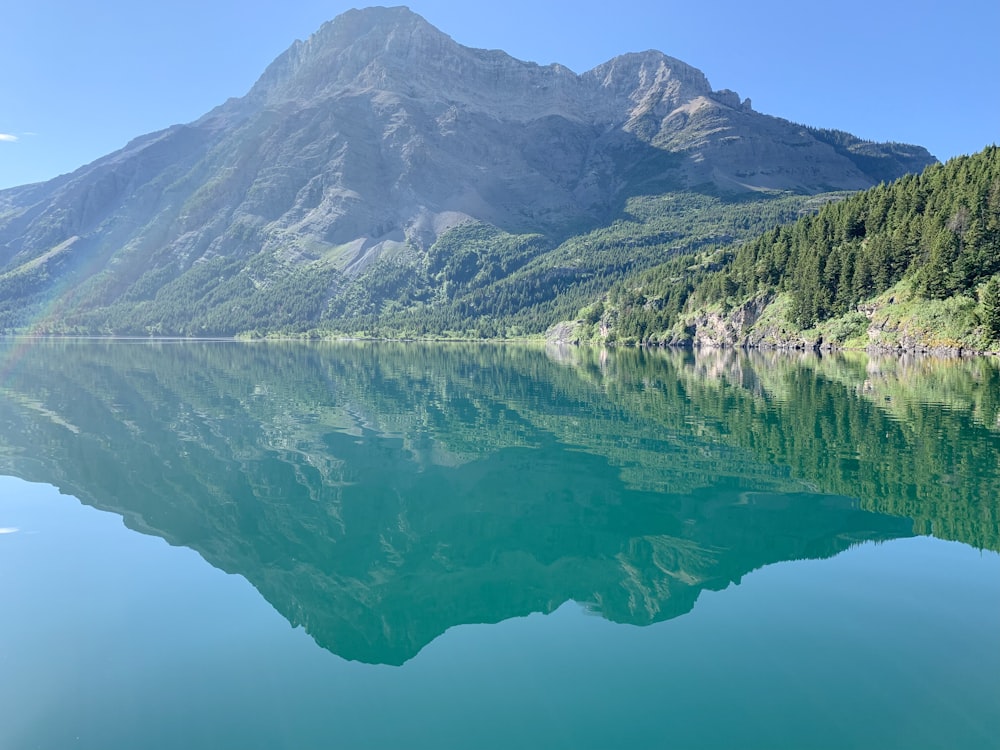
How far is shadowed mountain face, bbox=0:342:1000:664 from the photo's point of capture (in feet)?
59.0

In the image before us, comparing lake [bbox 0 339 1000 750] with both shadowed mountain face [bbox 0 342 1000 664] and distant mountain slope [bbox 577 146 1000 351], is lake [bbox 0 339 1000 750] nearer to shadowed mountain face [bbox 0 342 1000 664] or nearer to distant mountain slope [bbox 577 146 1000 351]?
shadowed mountain face [bbox 0 342 1000 664]

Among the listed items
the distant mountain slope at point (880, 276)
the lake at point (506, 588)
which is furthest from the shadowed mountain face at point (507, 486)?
the distant mountain slope at point (880, 276)

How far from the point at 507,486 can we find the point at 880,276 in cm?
11917

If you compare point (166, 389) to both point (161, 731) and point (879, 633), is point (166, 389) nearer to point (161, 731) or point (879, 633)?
point (161, 731)

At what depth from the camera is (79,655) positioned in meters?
14.2

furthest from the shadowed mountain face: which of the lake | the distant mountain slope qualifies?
the distant mountain slope

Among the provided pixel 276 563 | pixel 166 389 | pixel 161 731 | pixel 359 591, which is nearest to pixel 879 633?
pixel 359 591

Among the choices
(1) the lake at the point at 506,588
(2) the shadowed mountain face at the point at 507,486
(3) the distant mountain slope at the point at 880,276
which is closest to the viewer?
(1) the lake at the point at 506,588

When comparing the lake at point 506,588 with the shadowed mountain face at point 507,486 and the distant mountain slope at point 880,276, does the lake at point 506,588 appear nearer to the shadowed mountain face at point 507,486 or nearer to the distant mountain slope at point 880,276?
the shadowed mountain face at point 507,486

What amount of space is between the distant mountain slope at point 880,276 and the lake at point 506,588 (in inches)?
2972

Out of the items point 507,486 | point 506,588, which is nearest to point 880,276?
point 507,486

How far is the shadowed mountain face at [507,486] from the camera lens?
18.0 metres

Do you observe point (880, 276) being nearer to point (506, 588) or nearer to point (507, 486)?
point (507, 486)

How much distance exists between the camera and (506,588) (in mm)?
17766
